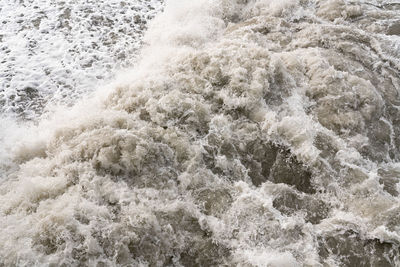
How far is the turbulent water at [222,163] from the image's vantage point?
4.46m

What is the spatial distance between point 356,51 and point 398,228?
14.3ft

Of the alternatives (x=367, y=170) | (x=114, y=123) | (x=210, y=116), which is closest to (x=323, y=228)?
(x=367, y=170)

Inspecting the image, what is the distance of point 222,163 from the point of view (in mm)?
5488

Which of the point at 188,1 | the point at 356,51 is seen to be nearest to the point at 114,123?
the point at 356,51

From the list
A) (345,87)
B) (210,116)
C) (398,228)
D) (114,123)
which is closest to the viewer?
(398,228)

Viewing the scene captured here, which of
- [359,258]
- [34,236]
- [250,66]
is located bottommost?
[359,258]

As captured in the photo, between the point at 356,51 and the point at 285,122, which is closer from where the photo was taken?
the point at 285,122

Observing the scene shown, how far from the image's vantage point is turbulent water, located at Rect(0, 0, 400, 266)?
14.6ft

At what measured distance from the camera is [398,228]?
15.5 ft

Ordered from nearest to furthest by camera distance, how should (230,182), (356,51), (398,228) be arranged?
(398,228) → (230,182) → (356,51)

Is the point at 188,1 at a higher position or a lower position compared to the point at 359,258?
higher

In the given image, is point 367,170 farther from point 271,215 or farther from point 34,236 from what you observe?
point 34,236

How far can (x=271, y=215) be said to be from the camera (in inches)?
190

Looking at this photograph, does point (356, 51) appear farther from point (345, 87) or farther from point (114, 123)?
point (114, 123)
